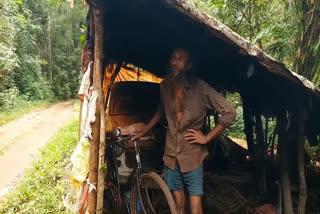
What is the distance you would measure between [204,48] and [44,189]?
3.87 meters

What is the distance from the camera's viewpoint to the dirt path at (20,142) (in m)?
6.45

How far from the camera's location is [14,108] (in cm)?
1431

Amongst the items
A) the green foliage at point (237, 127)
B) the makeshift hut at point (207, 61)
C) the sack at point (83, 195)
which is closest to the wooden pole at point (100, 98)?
the makeshift hut at point (207, 61)

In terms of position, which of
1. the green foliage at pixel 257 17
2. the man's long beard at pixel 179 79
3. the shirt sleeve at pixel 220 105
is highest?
the green foliage at pixel 257 17

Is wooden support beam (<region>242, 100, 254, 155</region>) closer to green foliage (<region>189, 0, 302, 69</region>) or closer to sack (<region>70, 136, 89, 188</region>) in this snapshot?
green foliage (<region>189, 0, 302, 69</region>)

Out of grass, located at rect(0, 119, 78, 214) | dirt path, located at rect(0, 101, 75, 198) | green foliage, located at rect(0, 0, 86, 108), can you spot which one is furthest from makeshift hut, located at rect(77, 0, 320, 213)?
green foliage, located at rect(0, 0, 86, 108)

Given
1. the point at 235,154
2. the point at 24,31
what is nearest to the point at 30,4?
the point at 24,31

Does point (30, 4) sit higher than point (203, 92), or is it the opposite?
point (30, 4)

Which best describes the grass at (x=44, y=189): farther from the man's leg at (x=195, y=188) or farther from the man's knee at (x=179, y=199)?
the man's leg at (x=195, y=188)

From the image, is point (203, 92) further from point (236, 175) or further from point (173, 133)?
point (236, 175)

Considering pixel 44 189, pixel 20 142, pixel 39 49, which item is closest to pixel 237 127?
pixel 20 142

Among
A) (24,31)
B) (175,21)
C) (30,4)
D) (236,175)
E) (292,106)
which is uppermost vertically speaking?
(30,4)

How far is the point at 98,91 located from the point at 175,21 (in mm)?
1290

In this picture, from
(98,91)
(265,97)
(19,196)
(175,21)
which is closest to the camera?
(98,91)
